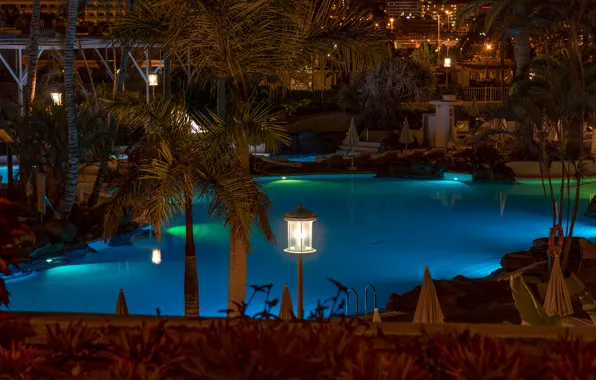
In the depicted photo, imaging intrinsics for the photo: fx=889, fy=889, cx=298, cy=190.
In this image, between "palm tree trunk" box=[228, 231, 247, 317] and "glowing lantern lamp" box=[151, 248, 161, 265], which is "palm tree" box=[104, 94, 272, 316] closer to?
"palm tree trunk" box=[228, 231, 247, 317]

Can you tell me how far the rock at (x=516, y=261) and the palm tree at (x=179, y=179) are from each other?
5722 millimetres

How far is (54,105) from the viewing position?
58.2 feet

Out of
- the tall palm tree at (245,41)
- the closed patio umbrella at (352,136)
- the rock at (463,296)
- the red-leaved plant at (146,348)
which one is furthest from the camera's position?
the closed patio umbrella at (352,136)

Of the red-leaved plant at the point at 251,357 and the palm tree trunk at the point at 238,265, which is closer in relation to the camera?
the red-leaved plant at the point at 251,357

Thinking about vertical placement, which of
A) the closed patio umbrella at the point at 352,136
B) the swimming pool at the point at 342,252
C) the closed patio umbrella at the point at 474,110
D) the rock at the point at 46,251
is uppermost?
the closed patio umbrella at the point at 474,110

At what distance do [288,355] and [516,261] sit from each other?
11095 mm

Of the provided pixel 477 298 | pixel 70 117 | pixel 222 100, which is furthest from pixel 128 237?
pixel 222 100

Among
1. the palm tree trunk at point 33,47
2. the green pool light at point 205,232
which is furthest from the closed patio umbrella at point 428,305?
the palm tree trunk at point 33,47

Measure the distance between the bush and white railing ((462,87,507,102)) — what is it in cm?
3826

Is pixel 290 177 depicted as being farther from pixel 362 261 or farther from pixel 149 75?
pixel 362 261

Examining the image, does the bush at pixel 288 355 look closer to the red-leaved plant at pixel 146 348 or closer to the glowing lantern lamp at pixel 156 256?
the red-leaved plant at pixel 146 348

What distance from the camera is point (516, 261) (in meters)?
13.8

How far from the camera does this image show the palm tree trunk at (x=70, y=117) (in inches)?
623

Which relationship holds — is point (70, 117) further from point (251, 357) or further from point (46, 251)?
point (251, 357)
